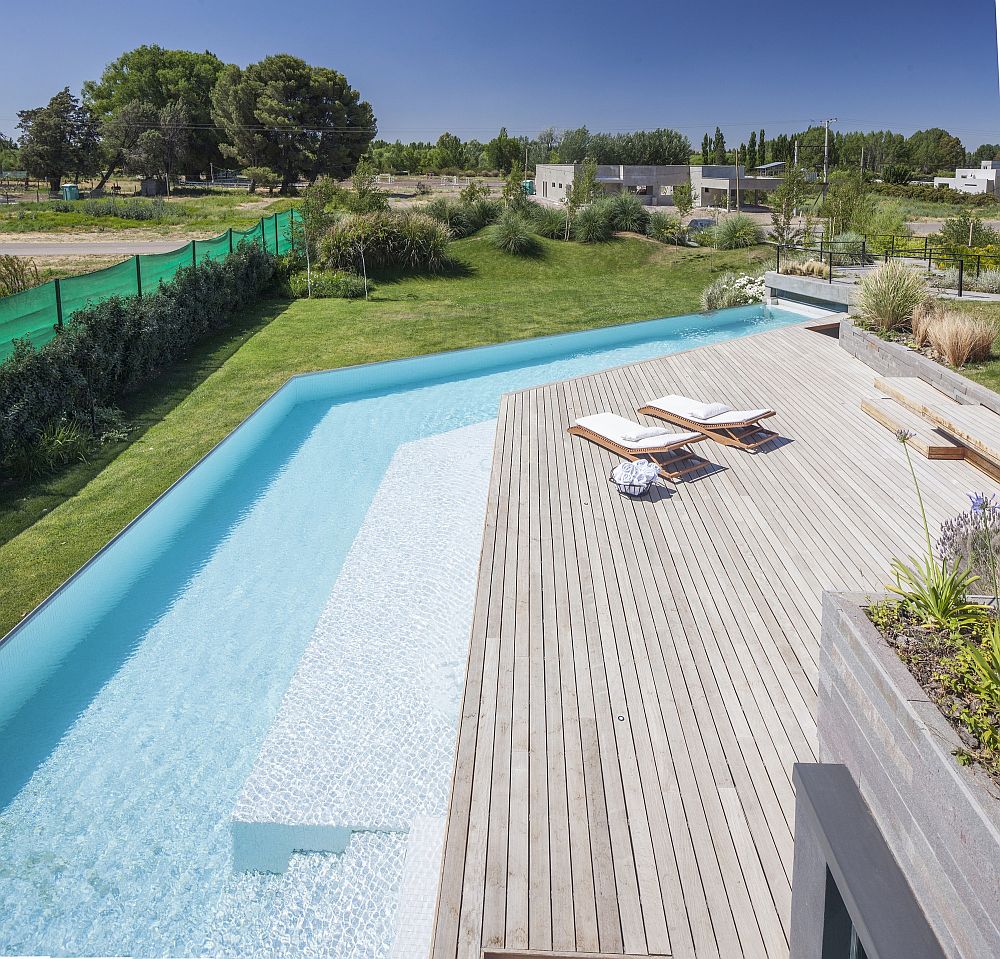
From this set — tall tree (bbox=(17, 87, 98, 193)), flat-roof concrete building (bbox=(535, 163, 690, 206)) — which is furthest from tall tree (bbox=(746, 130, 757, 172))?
tall tree (bbox=(17, 87, 98, 193))

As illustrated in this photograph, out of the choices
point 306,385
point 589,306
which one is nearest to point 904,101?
point 589,306

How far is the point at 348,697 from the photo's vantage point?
461 cm

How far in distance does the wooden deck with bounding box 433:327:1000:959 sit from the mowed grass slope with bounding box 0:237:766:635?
11.3 feet

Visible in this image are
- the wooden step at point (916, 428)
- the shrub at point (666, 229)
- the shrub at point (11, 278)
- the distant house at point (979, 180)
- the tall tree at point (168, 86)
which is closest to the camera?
the wooden step at point (916, 428)

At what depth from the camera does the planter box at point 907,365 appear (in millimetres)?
7738

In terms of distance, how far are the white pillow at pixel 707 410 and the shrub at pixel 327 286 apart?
1127 centimetres

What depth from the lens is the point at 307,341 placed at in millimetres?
13305

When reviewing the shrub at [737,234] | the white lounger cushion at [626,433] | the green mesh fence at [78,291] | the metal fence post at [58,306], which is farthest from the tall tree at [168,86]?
the white lounger cushion at [626,433]

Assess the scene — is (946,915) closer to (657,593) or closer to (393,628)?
(657,593)

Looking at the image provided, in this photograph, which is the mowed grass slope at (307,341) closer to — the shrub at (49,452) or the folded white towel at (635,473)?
the shrub at (49,452)

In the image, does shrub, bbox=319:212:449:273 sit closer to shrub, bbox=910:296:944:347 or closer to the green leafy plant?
shrub, bbox=910:296:944:347

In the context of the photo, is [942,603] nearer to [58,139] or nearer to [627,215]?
[627,215]

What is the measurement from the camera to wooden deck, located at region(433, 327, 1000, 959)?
2.70 metres

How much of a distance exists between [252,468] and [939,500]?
6.46 m
